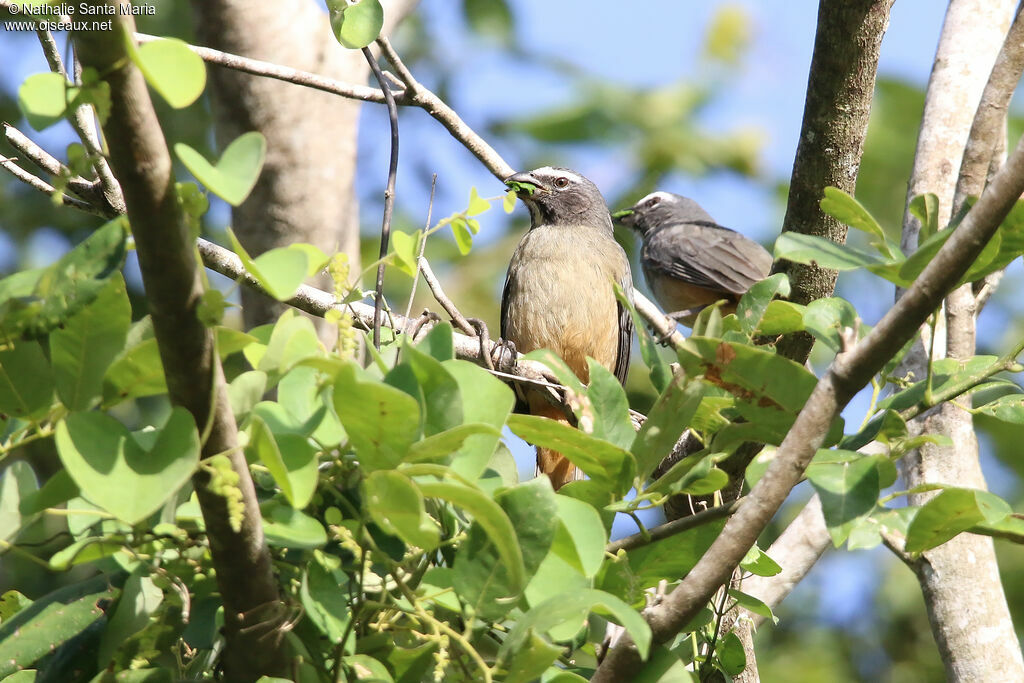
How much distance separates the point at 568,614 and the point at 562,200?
4616 mm

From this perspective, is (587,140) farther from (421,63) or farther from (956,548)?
(956,548)

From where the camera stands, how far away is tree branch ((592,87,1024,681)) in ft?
3.92

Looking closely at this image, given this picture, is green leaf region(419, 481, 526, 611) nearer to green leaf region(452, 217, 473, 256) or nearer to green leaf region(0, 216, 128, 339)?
green leaf region(0, 216, 128, 339)

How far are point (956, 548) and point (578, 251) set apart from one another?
2.60 m

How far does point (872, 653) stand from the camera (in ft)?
19.9

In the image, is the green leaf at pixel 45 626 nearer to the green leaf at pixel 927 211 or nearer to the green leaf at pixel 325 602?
the green leaf at pixel 325 602

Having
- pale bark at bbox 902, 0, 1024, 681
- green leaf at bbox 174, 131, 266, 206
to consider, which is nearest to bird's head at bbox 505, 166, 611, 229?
pale bark at bbox 902, 0, 1024, 681

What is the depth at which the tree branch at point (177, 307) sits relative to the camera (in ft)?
2.99

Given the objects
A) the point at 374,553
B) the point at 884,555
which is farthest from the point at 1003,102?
the point at 884,555

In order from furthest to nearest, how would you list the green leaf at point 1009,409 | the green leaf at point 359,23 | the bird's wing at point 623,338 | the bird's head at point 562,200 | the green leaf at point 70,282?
1. the bird's head at point 562,200
2. the bird's wing at point 623,338
3. the green leaf at point 359,23
4. the green leaf at point 1009,409
5. the green leaf at point 70,282

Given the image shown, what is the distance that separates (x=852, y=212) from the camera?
1441 mm

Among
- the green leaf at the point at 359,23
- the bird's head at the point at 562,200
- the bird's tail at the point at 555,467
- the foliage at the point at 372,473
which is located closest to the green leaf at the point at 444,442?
the foliage at the point at 372,473

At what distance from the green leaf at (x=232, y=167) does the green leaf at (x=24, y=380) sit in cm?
35

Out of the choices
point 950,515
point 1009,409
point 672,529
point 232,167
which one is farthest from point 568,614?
point 1009,409
